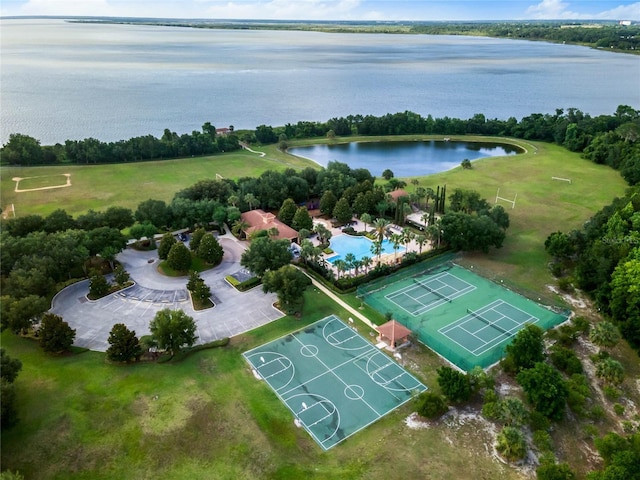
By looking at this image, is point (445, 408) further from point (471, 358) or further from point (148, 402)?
point (148, 402)

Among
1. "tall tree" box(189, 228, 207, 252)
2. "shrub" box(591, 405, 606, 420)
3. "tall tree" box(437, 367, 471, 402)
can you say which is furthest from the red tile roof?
"shrub" box(591, 405, 606, 420)

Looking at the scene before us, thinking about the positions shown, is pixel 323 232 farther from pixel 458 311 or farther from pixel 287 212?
pixel 458 311

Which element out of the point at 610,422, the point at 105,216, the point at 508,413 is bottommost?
the point at 610,422

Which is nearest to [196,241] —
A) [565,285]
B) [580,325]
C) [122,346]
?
[122,346]

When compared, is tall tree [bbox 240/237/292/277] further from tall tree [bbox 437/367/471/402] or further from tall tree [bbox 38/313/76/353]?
tall tree [bbox 437/367/471/402]

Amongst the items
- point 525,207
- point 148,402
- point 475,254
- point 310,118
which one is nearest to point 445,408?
point 148,402
